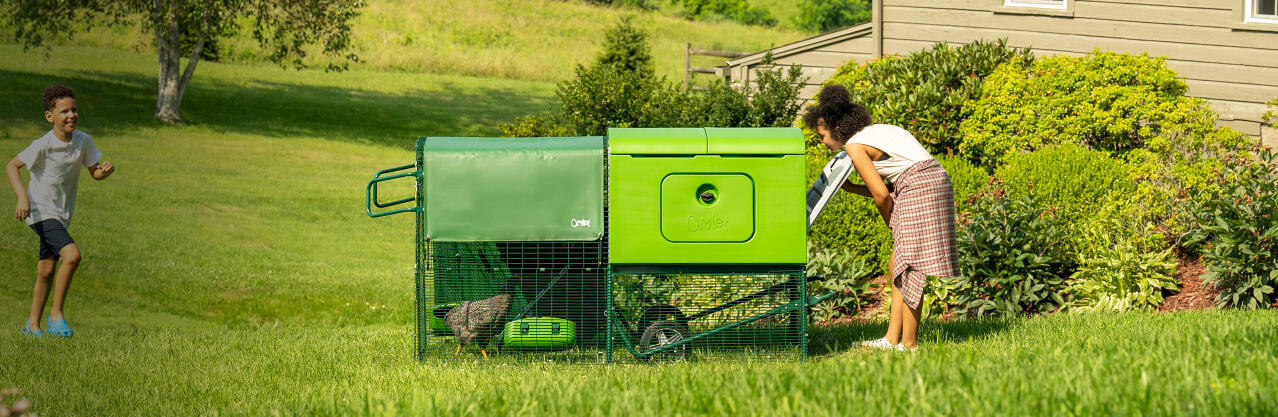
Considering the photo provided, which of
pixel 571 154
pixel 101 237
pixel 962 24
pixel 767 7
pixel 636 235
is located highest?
pixel 767 7

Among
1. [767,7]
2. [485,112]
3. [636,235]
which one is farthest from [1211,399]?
[767,7]

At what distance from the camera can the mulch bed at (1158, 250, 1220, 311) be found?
291 inches

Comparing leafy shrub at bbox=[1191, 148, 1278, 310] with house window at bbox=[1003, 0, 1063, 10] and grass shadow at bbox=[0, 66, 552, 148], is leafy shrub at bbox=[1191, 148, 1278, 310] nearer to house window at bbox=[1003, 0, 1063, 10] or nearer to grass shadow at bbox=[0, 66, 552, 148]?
house window at bbox=[1003, 0, 1063, 10]

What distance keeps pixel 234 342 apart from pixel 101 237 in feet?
23.7

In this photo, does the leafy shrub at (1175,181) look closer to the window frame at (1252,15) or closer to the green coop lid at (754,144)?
the window frame at (1252,15)

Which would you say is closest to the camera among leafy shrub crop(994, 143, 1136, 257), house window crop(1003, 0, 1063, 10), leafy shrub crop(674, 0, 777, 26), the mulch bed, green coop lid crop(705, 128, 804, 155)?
green coop lid crop(705, 128, 804, 155)

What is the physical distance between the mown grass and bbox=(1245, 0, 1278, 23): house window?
948 inches

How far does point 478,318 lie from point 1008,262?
384cm

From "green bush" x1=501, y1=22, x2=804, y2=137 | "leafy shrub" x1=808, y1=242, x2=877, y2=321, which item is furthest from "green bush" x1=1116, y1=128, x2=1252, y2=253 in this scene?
"green bush" x1=501, y1=22, x2=804, y2=137

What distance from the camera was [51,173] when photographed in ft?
22.7

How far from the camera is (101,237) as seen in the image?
13039 mm

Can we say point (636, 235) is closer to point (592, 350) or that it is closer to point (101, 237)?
point (592, 350)

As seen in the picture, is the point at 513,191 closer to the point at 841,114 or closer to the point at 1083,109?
the point at 841,114

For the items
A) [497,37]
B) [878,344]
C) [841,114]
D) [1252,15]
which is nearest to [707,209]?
[841,114]
